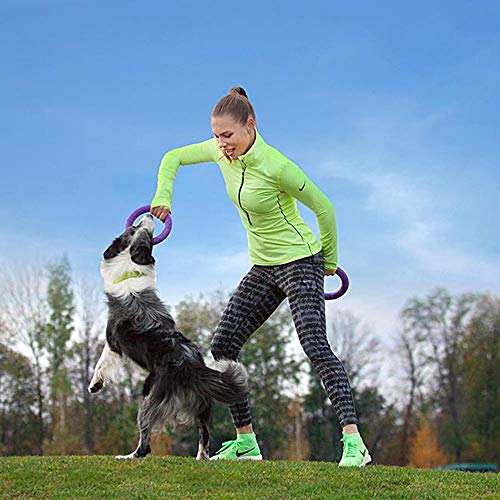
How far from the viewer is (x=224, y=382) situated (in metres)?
6.53

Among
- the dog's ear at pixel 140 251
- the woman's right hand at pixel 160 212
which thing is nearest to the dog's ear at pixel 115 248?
the dog's ear at pixel 140 251

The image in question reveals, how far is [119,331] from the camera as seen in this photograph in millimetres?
6512

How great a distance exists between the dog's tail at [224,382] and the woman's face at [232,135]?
1.90m

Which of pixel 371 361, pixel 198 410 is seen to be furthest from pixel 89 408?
pixel 198 410

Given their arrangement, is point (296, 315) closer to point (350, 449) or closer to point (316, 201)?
point (316, 201)

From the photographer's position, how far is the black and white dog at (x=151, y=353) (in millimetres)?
6387

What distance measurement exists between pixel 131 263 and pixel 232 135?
1.48 meters

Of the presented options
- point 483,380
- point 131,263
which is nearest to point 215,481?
point 131,263

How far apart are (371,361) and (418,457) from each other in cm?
518

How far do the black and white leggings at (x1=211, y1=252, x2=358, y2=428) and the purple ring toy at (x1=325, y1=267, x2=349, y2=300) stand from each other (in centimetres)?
67

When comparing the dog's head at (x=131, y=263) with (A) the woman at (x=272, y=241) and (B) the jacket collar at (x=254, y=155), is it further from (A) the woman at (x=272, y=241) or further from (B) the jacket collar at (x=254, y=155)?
(B) the jacket collar at (x=254, y=155)

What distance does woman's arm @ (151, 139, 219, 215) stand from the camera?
679cm

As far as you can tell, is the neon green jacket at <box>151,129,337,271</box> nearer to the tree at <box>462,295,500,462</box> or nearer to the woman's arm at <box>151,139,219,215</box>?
the woman's arm at <box>151,139,219,215</box>

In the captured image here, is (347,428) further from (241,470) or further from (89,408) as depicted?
(89,408)
